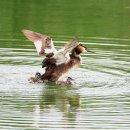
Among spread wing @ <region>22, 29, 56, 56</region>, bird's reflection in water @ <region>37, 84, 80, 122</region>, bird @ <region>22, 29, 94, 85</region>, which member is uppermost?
spread wing @ <region>22, 29, 56, 56</region>

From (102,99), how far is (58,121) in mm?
1636

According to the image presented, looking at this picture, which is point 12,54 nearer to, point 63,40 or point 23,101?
point 63,40

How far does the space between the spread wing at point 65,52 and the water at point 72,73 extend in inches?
18.1

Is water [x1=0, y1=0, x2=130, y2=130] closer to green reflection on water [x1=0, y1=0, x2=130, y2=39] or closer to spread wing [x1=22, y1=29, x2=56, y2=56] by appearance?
green reflection on water [x1=0, y1=0, x2=130, y2=39]

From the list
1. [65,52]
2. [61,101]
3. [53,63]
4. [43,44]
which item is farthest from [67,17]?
[61,101]

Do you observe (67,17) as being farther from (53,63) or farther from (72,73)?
(53,63)

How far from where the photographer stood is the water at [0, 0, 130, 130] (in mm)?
12727

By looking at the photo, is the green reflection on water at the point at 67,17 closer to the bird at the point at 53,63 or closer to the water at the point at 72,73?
the water at the point at 72,73

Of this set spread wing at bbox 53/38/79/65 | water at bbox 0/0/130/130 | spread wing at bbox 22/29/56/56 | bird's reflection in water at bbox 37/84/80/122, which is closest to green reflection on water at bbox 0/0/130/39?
water at bbox 0/0/130/130

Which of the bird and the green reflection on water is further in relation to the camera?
the green reflection on water

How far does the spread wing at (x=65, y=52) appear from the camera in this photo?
14.8 meters

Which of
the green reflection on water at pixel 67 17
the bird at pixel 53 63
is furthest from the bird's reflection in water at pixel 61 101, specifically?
the green reflection on water at pixel 67 17

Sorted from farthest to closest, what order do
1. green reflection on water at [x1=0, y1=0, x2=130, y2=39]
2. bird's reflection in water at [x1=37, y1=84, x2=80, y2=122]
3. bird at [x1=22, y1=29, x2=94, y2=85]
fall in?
1. green reflection on water at [x1=0, y1=0, x2=130, y2=39]
2. bird at [x1=22, y1=29, x2=94, y2=85]
3. bird's reflection in water at [x1=37, y1=84, x2=80, y2=122]

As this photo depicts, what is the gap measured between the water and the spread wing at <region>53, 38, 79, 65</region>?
1.51 ft
